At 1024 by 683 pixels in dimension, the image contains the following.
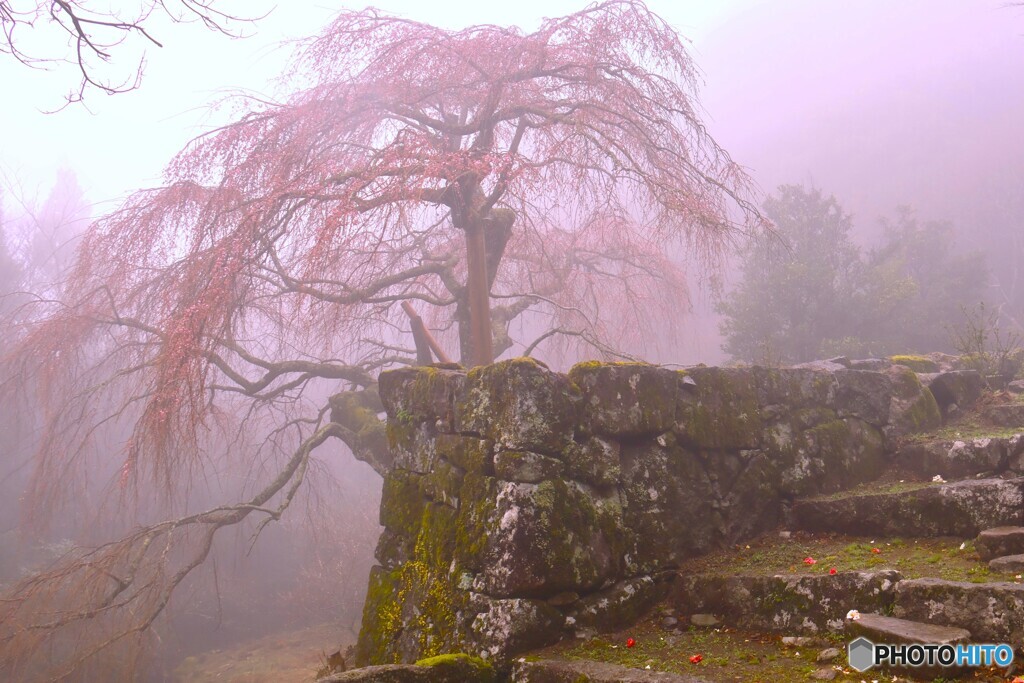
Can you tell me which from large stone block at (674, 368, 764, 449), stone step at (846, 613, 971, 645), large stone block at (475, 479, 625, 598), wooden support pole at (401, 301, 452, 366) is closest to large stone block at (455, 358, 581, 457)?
large stone block at (475, 479, 625, 598)

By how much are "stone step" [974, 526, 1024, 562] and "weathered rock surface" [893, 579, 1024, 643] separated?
54cm

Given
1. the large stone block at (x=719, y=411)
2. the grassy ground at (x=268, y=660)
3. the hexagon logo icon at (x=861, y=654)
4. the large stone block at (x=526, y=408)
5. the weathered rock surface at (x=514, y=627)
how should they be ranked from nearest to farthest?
the hexagon logo icon at (x=861, y=654) < the weathered rock surface at (x=514, y=627) < the large stone block at (x=526, y=408) < the large stone block at (x=719, y=411) < the grassy ground at (x=268, y=660)

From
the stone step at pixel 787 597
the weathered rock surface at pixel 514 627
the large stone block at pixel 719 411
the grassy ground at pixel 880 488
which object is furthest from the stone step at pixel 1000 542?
the weathered rock surface at pixel 514 627

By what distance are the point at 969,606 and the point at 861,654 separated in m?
0.51

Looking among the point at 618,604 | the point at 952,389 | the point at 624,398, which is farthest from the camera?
the point at 952,389

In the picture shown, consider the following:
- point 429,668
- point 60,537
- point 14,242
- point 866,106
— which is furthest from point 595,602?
point 866,106

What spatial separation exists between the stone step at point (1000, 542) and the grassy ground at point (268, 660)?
9608 millimetres

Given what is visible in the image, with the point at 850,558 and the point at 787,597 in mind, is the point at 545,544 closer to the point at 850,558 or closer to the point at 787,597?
the point at 787,597

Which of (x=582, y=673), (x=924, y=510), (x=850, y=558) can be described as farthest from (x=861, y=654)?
(x=924, y=510)

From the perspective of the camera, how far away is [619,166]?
6156 millimetres

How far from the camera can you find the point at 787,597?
11.8ft

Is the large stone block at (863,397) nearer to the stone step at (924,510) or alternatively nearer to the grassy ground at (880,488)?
the grassy ground at (880,488)

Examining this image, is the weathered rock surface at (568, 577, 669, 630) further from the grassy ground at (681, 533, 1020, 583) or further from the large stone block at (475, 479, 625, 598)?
the grassy ground at (681, 533, 1020, 583)

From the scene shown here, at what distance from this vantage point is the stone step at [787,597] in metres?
3.31
